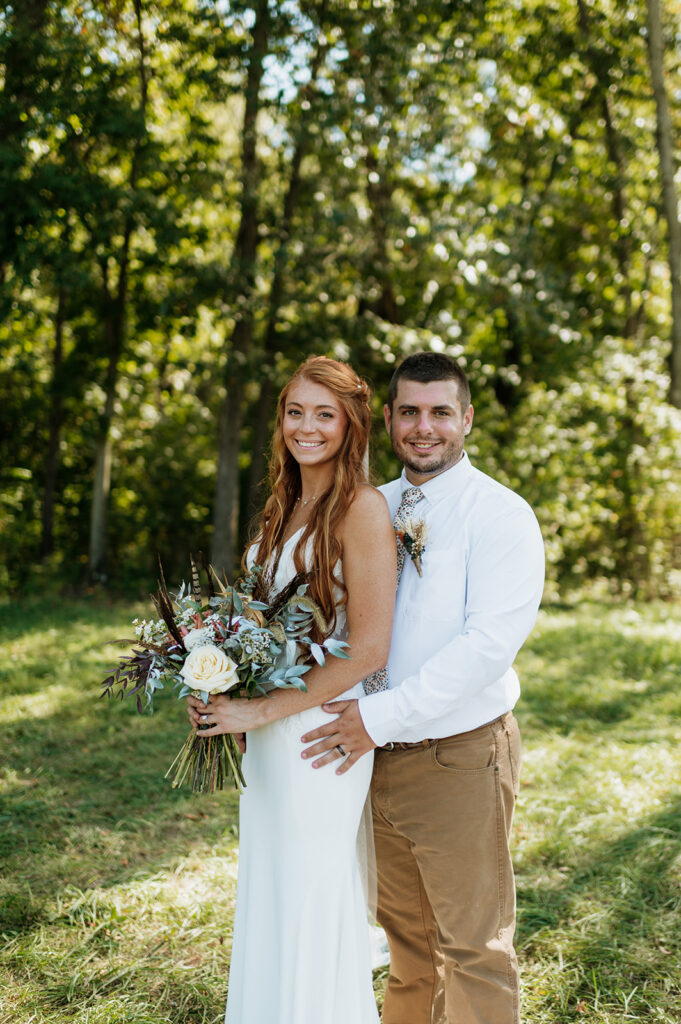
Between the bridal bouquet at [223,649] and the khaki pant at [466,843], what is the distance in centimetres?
50

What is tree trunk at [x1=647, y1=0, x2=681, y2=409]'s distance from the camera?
33.0 ft

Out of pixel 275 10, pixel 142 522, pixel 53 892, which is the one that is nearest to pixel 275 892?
pixel 53 892

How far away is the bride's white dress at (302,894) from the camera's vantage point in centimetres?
238

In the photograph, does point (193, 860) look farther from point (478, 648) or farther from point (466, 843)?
point (478, 648)

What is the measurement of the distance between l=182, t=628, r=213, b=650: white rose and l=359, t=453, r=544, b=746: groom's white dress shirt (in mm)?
493

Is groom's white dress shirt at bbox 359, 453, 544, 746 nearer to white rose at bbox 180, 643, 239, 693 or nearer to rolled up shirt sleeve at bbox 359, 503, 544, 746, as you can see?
rolled up shirt sleeve at bbox 359, 503, 544, 746

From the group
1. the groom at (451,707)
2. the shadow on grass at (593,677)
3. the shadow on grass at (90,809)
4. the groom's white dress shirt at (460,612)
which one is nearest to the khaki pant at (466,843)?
the groom at (451,707)

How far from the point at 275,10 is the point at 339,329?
12.8ft

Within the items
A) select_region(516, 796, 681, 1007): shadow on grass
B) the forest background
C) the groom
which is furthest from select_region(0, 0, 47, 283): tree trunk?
select_region(516, 796, 681, 1007): shadow on grass

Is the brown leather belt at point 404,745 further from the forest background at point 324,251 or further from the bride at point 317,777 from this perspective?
the forest background at point 324,251

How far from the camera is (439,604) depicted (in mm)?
2520

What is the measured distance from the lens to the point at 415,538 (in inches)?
100

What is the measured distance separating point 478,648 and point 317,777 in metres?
0.63

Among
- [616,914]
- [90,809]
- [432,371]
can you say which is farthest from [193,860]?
[432,371]
